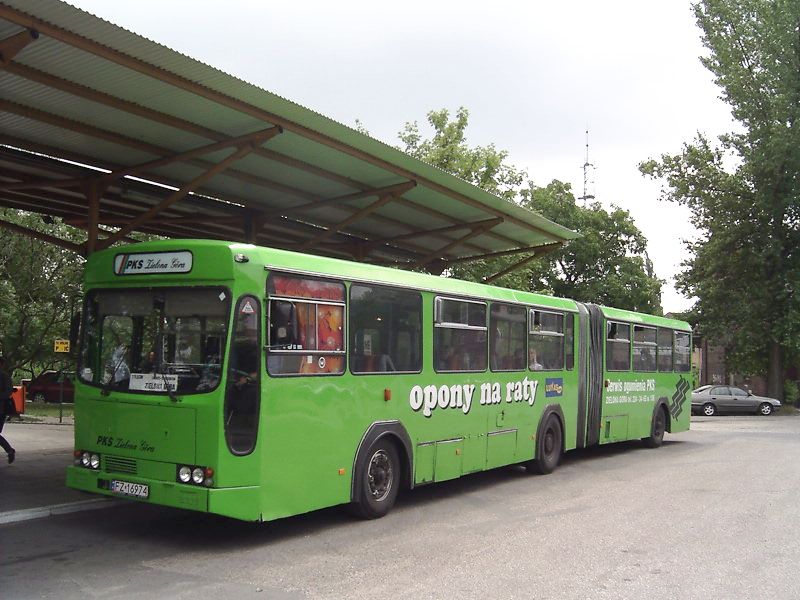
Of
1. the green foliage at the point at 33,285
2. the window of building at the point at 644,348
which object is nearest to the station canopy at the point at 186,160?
the window of building at the point at 644,348

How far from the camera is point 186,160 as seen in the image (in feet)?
36.9

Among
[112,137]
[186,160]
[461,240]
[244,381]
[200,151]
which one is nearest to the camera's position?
[244,381]

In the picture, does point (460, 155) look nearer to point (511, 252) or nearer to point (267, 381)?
point (511, 252)

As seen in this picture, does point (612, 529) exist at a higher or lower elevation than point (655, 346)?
lower

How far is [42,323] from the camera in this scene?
2778 cm

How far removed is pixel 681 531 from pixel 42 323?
25.3 m

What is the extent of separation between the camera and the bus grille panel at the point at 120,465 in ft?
24.7

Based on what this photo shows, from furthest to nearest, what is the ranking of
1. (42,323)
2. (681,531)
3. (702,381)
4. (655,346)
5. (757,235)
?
(702,381), (757,235), (42,323), (655,346), (681,531)

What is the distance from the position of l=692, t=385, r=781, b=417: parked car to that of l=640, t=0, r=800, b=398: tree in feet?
7.19

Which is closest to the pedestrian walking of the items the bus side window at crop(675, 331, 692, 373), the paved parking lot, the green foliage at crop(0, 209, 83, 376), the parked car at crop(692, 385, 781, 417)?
the paved parking lot

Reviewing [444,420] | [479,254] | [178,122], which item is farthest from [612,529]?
[479,254]

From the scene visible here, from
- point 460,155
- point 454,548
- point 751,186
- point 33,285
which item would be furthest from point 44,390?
point 751,186

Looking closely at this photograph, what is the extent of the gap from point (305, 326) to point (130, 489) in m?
2.35

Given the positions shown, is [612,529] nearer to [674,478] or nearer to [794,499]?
[794,499]
